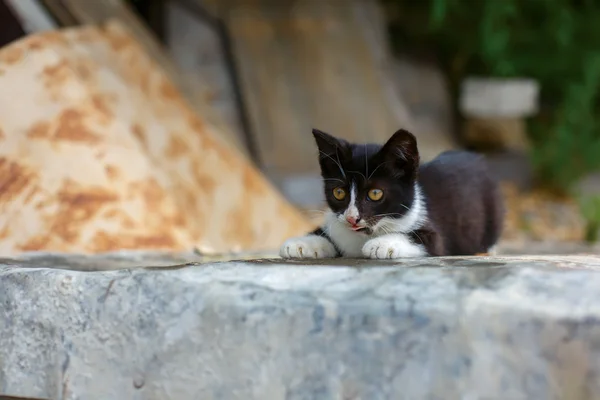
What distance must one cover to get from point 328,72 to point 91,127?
9.29 ft

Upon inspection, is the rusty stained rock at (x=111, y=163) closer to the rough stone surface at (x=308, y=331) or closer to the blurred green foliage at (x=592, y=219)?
the rough stone surface at (x=308, y=331)

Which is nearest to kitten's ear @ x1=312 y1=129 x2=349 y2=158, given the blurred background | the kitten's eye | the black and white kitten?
the black and white kitten

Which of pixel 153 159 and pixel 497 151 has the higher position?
pixel 153 159

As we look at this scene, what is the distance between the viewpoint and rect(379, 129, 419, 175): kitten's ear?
2020 mm

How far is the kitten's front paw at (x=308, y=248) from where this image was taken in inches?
83.3

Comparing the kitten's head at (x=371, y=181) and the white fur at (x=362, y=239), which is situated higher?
the kitten's head at (x=371, y=181)

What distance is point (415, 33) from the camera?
666 cm

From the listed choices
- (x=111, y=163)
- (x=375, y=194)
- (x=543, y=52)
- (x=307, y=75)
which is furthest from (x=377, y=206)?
(x=543, y=52)

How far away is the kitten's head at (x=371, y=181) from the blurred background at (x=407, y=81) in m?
2.95

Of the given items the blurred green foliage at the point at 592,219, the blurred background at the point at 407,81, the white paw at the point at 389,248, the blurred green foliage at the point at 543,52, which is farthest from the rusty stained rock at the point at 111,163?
the blurred green foliage at the point at 543,52

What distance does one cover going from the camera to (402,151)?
2.07 m

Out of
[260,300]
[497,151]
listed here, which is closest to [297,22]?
[497,151]

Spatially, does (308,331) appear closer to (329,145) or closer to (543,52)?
(329,145)

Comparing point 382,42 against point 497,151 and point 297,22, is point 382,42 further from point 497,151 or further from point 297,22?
point 497,151
